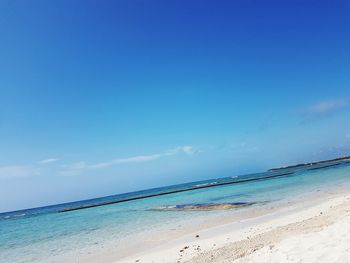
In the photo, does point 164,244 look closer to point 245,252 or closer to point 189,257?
point 189,257

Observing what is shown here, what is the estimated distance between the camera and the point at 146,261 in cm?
973

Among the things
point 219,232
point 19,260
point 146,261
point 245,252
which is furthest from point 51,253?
point 245,252

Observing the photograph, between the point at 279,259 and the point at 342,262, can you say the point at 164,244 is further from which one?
the point at 342,262

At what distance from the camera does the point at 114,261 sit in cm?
1061

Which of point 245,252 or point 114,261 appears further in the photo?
point 114,261

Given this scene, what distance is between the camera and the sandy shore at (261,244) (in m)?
6.81

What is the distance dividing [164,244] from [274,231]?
4.26m

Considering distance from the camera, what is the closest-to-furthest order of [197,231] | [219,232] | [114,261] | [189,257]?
[189,257] < [114,261] < [219,232] < [197,231]

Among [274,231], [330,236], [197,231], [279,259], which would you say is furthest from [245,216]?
[279,259]

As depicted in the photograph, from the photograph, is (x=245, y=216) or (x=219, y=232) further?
(x=245, y=216)

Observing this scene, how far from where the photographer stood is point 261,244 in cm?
899

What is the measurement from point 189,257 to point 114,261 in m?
2.97

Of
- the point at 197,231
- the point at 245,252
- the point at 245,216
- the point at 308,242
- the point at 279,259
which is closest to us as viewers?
the point at 279,259

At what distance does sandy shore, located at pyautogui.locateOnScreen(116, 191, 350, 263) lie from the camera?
6809 mm
